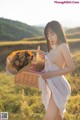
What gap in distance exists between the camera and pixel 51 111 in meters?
4.47

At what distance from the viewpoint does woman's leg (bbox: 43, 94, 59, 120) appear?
14.6 feet

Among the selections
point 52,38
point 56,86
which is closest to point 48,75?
point 56,86

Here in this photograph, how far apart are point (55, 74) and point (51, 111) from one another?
38 centimetres

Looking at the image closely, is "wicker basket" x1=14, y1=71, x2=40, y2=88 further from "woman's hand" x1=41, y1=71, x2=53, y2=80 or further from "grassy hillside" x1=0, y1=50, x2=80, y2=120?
"grassy hillside" x1=0, y1=50, x2=80, y2=120

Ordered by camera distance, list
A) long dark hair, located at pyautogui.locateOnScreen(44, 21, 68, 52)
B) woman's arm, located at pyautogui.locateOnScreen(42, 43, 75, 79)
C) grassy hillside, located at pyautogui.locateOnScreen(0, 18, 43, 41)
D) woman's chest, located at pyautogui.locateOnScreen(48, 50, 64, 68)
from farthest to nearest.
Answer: grassy hillside, located at pyautogui.locateOnScreen(0, 18, 43, 41), long dark hair, located at pyautogui.locateOnScreen(44, 21, 68, 52), woman's chest, located at pyautogui.locateOnScreen(48, 50, 64, 68), woman's arm, located at pyautogui.locateOnScreen(42, 43, 75, 79)

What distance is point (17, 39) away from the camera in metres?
15.3

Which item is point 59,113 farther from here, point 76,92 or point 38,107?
point 76,92

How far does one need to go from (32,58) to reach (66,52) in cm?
45

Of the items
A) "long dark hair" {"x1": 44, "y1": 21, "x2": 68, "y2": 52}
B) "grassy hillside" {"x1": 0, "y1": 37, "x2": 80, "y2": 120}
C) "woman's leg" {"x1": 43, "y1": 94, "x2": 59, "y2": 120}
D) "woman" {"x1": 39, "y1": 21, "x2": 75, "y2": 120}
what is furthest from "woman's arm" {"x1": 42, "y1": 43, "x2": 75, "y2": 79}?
"grassy hillside" {"x1": 0, "y1": 37, "x2": 80, "y2": 120}

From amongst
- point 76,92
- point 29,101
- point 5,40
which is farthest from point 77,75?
point 5,40

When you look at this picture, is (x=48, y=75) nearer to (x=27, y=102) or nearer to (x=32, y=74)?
(x=32, y=74)

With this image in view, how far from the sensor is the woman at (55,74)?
14.7 ft

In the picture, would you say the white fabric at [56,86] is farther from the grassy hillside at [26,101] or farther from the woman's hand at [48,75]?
the grassy hillside at [26,101]

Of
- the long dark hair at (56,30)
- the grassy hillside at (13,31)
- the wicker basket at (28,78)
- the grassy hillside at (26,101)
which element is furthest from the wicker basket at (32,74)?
the grassy hillside at (13,31)
